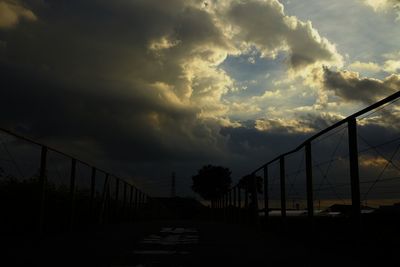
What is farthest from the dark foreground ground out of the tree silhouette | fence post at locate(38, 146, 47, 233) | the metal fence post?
the tree silhouette

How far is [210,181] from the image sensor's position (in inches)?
3250

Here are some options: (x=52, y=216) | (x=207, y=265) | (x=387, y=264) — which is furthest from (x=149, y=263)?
(x=52, y=216)

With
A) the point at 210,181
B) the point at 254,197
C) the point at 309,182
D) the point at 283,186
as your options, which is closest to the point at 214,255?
the point at 309,182

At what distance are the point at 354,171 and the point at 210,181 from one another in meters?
75.6

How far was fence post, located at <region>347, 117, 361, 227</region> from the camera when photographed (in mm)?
7050

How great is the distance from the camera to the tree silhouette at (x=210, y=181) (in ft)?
268

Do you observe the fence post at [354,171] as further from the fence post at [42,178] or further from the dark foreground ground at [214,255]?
the fence post at [42,178]

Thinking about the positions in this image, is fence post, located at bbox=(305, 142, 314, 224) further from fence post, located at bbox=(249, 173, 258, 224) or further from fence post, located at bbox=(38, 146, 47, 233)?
fence post, located at bbox=(249, 173, 258, 224)

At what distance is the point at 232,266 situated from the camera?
17.7 feet

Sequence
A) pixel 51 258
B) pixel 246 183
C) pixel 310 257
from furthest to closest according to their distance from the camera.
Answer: pixel 246 183
pixel 310 257
pixel 51 258

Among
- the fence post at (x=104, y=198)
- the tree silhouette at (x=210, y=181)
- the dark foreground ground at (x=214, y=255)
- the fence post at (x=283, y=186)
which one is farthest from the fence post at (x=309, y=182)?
the tree silhouette at (x=210, y=181)

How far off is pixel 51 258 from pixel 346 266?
3385 millimetres

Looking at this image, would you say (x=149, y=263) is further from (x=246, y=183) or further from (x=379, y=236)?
(x=246, y=183)

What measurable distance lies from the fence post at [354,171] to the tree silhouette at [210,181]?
243 feet
